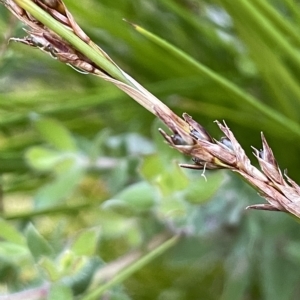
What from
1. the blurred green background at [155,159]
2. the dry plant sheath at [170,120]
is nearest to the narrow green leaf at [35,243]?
the blurred green background at [155,159]

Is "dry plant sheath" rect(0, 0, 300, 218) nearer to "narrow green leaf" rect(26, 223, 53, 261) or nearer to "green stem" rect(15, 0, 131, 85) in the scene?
"green stem" rect(15, 0, 131, 85)

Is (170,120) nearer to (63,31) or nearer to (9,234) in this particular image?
(63,31)

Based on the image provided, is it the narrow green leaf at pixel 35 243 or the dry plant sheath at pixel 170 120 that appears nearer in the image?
the dry plant sheath at pixel 170 120

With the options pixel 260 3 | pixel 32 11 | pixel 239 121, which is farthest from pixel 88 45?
pixel 239 121

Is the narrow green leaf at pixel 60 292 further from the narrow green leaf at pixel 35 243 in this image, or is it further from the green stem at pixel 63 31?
the green stem at pixel 63 31

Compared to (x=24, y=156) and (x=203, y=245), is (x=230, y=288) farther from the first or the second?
(x=24, y=156)


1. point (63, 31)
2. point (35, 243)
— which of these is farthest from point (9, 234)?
point (63, 31)

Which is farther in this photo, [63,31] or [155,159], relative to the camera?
[155,159]

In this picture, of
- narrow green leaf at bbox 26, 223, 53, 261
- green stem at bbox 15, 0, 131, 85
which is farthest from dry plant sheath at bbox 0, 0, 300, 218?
narrow green leaf at bbox 26, 223, 53, 261
